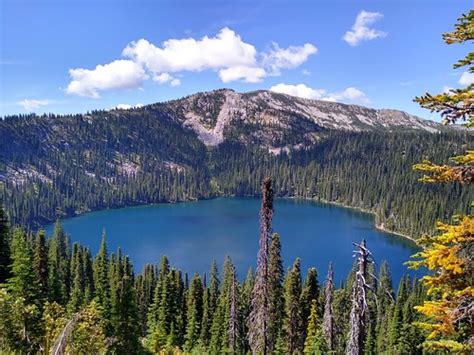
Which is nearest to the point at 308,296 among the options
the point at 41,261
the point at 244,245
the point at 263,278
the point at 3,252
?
the point at 263,278

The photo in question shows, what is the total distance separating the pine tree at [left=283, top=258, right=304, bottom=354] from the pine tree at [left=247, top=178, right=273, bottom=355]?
25.0 m

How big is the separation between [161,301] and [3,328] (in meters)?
45.5

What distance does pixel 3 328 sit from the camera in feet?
70.9

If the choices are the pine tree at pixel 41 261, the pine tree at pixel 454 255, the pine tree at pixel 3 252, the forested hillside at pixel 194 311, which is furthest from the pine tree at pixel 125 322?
the pine tree at pixel 454 255

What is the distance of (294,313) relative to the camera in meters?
51.1

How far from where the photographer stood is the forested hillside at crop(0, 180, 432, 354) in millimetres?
22062

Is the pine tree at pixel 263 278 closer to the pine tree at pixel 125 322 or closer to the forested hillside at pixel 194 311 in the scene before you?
the forested hillside at pixel 194 311

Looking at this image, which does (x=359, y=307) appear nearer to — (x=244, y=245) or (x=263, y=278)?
(x=263, y=278)

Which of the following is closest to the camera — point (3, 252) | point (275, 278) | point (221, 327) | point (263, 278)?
point (263, 278)

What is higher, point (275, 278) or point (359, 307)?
point (359, 307)

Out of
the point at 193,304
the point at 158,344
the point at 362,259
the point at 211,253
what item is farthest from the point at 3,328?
the point at 211,253

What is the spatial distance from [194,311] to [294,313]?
18683 mm

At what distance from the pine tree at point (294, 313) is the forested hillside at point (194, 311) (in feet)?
0.39

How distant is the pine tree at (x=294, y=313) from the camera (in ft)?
Answer: 166
